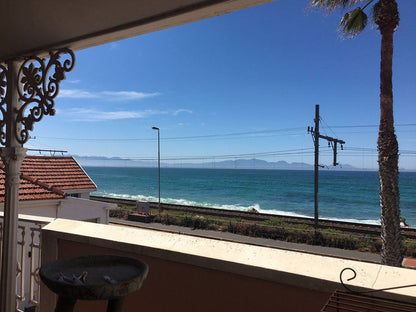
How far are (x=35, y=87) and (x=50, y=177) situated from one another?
9.30 meters

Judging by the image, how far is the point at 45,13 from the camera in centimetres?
151

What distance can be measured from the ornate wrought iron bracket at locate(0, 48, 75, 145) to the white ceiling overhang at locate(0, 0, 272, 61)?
11 centimetres

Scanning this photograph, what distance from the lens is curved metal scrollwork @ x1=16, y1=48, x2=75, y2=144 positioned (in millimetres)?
1850

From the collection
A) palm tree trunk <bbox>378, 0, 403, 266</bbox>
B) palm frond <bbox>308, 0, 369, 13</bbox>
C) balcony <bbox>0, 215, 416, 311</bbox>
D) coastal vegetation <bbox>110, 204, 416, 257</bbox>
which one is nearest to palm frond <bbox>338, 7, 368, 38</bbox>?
palm frond <bbox>308, 0, 369, 13</bbox>

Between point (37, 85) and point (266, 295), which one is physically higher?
point (37, 85)

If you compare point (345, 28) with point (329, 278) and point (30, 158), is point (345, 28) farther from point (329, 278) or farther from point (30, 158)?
point (30, 158)

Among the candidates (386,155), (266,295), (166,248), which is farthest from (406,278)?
(386,155)

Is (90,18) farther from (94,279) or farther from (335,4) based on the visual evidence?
(335,4)

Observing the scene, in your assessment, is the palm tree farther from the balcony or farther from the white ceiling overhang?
the white ceiling overhang

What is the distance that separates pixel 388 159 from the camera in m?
8.40

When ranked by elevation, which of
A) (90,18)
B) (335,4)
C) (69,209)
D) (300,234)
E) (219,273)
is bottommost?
(300,234)

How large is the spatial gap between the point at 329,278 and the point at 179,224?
2047 centimetres

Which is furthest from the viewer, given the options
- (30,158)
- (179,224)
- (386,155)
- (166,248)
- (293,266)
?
(179,224)

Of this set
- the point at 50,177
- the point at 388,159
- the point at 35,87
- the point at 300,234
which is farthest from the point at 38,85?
the point at 300,234
